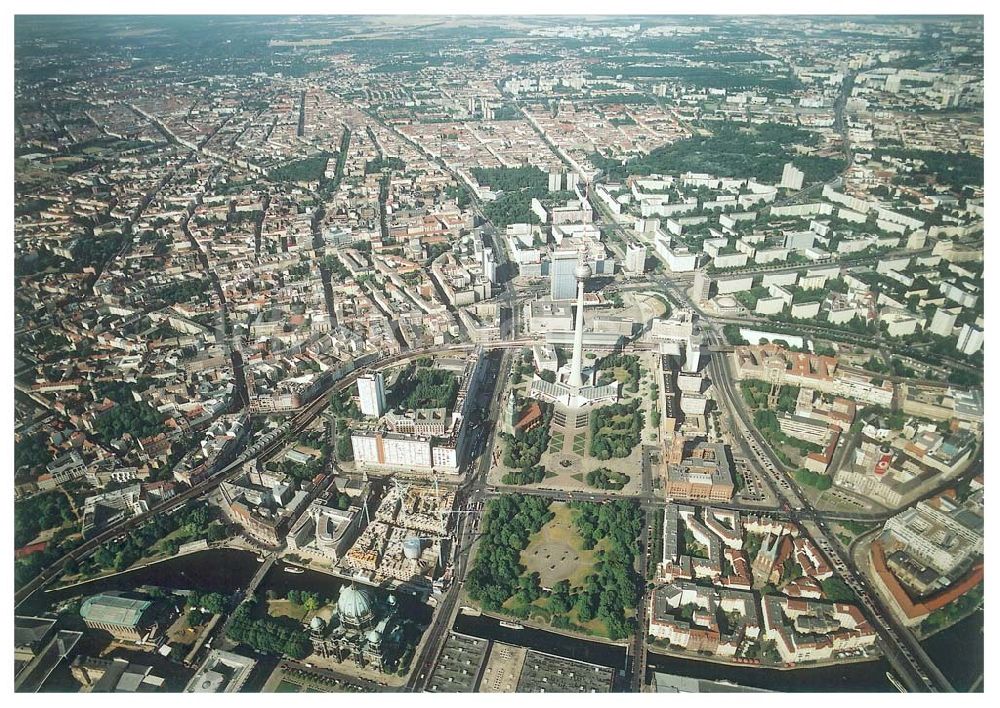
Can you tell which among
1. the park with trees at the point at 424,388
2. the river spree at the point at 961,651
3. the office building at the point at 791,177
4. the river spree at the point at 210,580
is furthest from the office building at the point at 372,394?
the office building at the point at 791,177

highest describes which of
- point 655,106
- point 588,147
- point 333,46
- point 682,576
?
point 333,46

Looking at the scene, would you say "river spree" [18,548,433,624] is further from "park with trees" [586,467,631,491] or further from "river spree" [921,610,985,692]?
"river spree" [921,610,985,692]

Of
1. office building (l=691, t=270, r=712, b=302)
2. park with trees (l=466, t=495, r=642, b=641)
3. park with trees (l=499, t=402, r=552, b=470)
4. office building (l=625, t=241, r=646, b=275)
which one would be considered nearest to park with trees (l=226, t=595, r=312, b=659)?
park with trees (l=466, t=495, r=642, b=641)

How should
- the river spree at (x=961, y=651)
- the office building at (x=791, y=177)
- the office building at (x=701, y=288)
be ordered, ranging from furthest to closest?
1. the office building at (x=791, y=177)
2. the office building at (x=701, y=288)
3. the river spree at (x=961, y=651)

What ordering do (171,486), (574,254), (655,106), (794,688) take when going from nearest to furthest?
1. (794,688)
2. (171,486)
3. (574,254)
4. (655,106)

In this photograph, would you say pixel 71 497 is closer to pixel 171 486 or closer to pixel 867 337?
pixel 171 486

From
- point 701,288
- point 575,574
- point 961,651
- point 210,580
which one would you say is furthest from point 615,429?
point 210,580

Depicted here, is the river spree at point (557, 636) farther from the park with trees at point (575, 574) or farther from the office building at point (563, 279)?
the office building at point (563, 279)

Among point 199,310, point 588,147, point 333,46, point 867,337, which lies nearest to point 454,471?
point 199,310

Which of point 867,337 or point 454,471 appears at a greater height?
point 867,337
